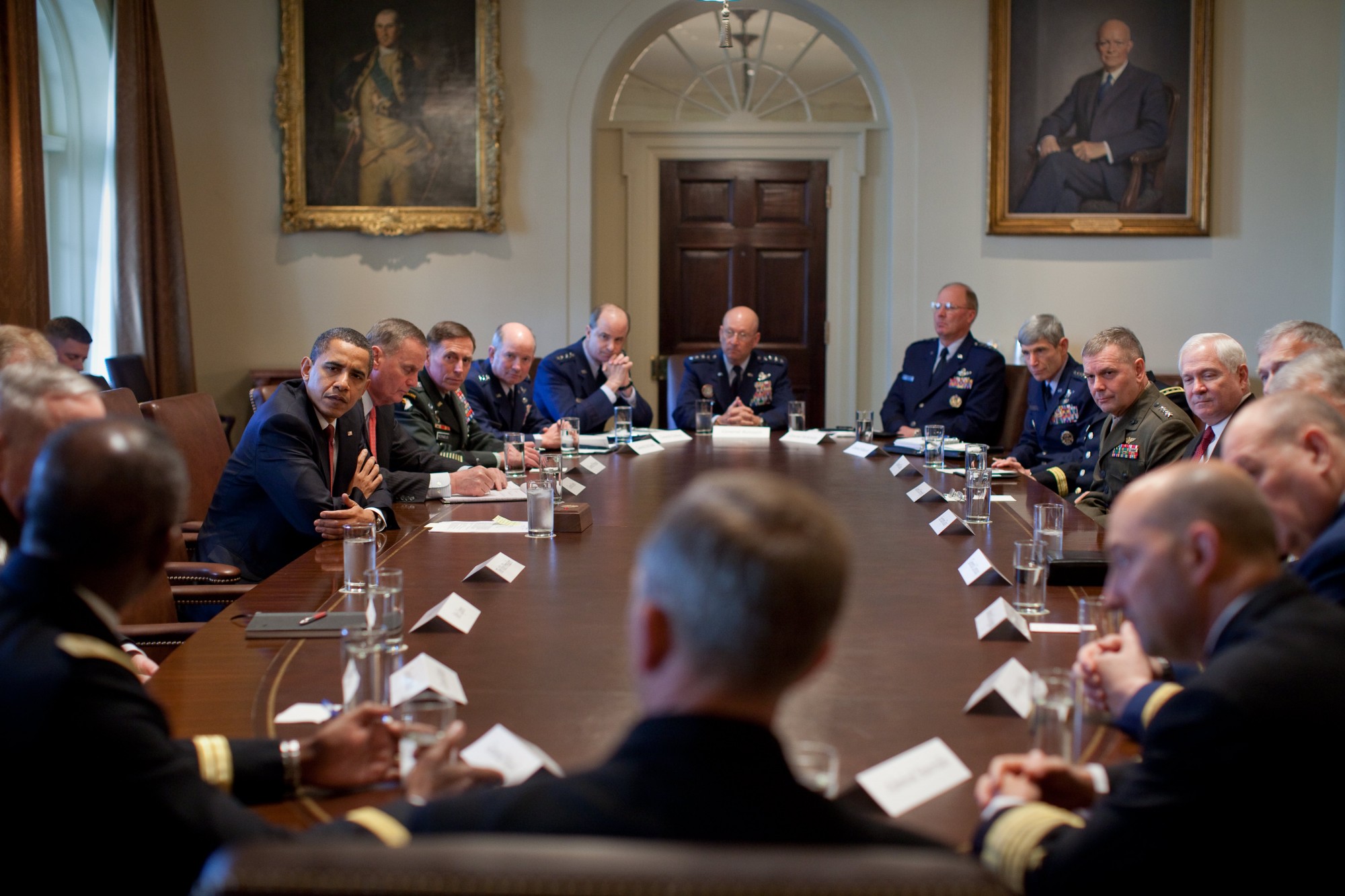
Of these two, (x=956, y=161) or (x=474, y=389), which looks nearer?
(x=474, y=389)

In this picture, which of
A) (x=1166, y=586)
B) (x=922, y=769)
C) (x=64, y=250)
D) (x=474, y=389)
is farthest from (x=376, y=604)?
(x=64, y=250)

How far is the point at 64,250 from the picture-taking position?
659 cm

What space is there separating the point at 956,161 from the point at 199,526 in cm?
525

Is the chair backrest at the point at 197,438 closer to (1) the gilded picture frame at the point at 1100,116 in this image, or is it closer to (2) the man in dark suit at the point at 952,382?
(2) the man in dark suit at the point at 952,382

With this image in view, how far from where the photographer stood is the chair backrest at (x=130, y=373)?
6.12 metres

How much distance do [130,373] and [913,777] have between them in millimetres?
5593

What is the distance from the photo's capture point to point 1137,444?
4.23m

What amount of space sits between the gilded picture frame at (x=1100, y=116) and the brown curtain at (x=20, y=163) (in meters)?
5.12

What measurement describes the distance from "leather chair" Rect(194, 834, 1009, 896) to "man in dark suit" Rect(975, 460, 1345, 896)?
0.58 metres

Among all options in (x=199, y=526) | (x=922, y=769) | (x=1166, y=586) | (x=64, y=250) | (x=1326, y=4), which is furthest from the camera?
(x=1326, y=4)

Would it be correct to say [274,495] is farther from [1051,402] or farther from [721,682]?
[1051,402]

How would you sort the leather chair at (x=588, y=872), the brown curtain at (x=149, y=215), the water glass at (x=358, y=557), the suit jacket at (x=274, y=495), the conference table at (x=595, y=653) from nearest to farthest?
the leather chair at (x=588, y=872)
the conference table at (x=595, y=653)
the water glass at (x=358, y=557)
the suit jacket at (x=274, y=495)
the brown curtain at (x=149, y=215)

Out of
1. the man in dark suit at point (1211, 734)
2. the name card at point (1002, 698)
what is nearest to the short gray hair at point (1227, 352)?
the name card at point (1002, 698)

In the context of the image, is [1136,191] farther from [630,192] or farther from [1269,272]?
[630,192]
